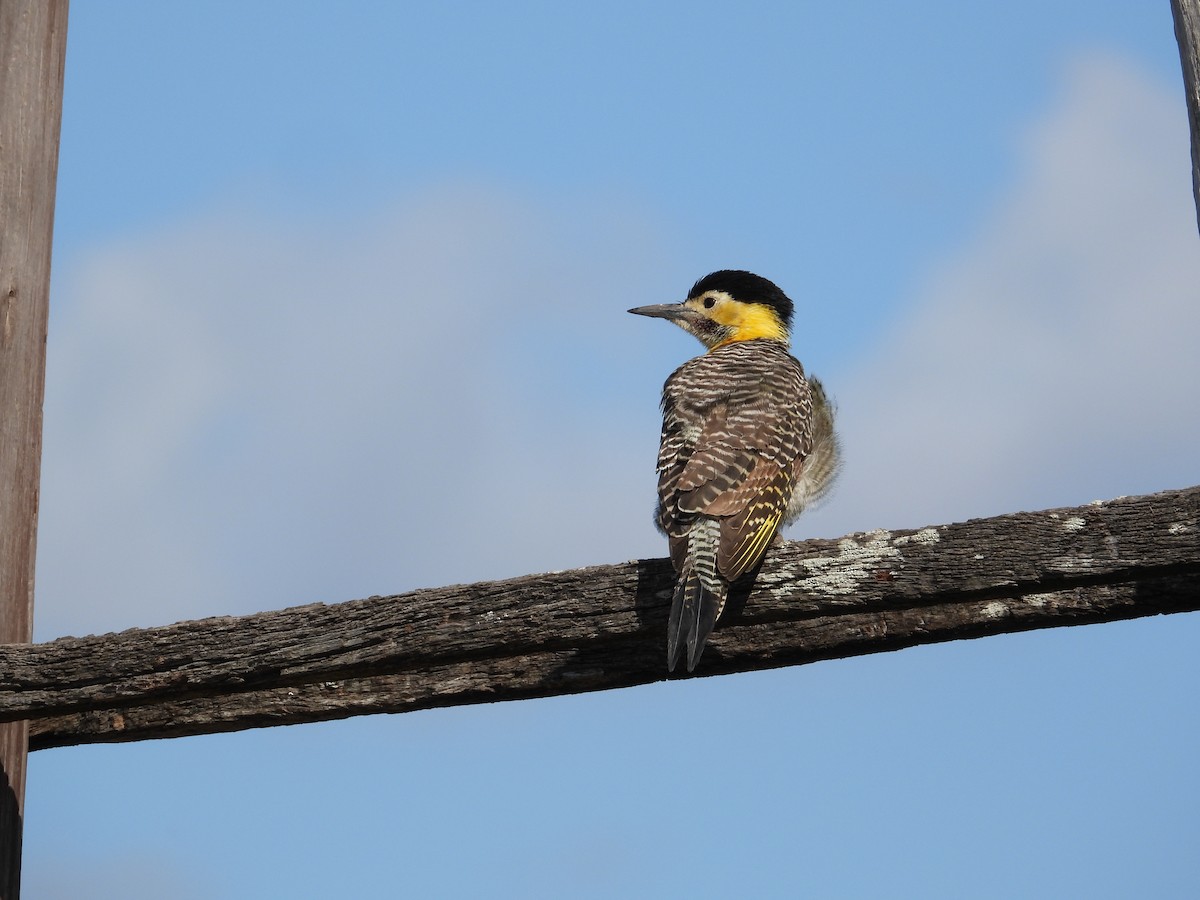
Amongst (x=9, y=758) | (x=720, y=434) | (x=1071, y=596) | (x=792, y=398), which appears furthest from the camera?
(x=792, y=398)

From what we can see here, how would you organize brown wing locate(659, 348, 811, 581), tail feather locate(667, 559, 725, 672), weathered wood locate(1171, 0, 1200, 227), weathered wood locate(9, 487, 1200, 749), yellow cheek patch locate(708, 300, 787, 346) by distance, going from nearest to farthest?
weathered wood locate(9, 487, 1200, 749)
weathered wood locate(1171, 0, 1200, 227)
tail feather locate(667, 559, 725, 672)
brown wing locate(659, 348, 811, 581)
yellow cheek patch locate(708, 300, 787, 346)

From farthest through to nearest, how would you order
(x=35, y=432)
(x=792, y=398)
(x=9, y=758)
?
(x=792, y=398) → (x=35, y=432) → (x=9, y=758)

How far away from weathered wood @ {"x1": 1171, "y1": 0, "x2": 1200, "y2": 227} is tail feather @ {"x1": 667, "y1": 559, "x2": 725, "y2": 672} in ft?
4.98

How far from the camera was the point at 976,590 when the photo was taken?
3.78 meters

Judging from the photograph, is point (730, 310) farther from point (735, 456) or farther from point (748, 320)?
point (735, 456)

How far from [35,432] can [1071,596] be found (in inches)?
122

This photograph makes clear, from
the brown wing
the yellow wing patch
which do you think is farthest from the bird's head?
the yellow wing patch

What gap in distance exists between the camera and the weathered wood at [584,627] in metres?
3.74

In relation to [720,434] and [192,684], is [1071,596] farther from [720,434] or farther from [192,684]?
[720,434]

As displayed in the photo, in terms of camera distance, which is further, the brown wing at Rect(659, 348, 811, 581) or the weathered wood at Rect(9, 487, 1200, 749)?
the brown wing at Rect(659, 348, 811, 581)

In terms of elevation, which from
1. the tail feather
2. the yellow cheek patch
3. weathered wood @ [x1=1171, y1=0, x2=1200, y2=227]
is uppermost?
the yellow cheek patch

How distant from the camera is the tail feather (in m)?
4.07

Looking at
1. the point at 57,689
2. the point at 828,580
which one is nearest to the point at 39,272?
the point at 57,689

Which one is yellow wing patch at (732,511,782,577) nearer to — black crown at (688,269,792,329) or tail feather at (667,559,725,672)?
tail feather at (667,559,725,672)
